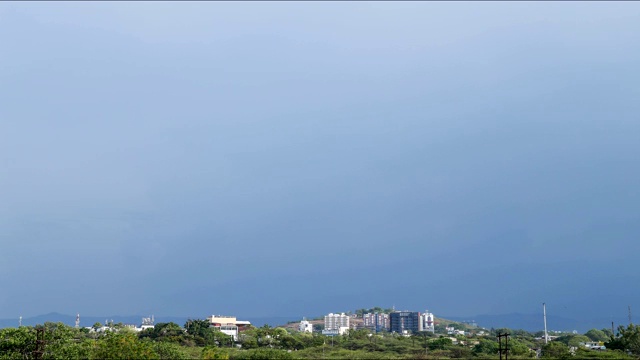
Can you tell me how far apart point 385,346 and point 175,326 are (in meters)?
24.5

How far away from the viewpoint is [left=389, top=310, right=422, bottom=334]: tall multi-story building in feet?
502

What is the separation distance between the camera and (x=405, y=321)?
156500 mm

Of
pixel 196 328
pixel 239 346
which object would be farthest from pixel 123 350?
pixel 196 328

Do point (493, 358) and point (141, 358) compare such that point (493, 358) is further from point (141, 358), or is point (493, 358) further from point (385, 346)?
point (141, 358)

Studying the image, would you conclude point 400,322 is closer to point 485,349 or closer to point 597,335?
point 597,335

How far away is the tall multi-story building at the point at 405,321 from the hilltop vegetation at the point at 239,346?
195 feet

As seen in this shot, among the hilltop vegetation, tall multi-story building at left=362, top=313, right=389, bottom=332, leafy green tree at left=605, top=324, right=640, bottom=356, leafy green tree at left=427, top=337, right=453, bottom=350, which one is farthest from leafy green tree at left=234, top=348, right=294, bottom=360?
tall multi-story building at left=362, top=313, right=389, bottom=332

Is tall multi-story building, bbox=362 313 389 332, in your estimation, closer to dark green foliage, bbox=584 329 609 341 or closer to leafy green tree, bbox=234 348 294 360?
dark green foliage, bbox=584 329 609 341

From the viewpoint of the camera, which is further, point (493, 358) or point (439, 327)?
point (439, 327)

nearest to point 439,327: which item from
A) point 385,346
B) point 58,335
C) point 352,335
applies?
point 352,335

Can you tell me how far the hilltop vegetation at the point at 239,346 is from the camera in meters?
37.5

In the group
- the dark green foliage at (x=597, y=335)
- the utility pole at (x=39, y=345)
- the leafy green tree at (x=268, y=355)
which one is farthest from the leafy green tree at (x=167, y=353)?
the dark green foliage at (x=597, y=335)

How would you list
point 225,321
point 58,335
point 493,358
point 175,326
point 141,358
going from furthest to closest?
point 225,321 → point 175,326 → point 493,358 → point 58,335 → point 141,358

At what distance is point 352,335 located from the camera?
84812mm
